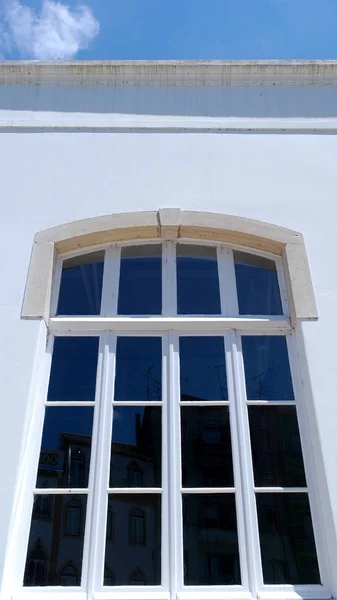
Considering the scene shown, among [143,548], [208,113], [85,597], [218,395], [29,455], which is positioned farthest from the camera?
[208,113]

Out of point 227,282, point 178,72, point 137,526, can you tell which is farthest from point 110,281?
point 178,72

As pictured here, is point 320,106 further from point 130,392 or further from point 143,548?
point 143,548

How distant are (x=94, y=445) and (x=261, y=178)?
8.24ft

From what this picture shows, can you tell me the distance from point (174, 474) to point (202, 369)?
74cm

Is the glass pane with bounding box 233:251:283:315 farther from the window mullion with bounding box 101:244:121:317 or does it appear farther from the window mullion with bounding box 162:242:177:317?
the window mullion with bounding box 101:244:121:317

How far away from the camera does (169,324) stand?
3809 millimetres

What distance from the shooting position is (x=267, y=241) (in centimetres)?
405

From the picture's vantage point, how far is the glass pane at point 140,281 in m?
3.96

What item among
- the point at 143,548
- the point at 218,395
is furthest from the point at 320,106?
the point at 143,548

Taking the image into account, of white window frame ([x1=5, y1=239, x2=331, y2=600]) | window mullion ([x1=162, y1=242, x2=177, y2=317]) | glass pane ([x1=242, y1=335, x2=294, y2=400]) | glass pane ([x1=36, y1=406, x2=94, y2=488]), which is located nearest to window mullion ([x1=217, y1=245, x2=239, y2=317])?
white window frame ([x1=5, y1=239, x2=331, y2=600])

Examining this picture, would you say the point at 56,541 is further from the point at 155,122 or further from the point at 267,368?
the point at 155,122

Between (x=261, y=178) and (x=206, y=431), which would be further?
(x=261, y=178)

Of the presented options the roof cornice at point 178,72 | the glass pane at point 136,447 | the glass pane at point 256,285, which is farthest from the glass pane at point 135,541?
the roof cornice at point 178,72

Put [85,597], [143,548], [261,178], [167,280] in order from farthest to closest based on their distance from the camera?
[261,178]
[167,280]
[143,548]
[85,597]
